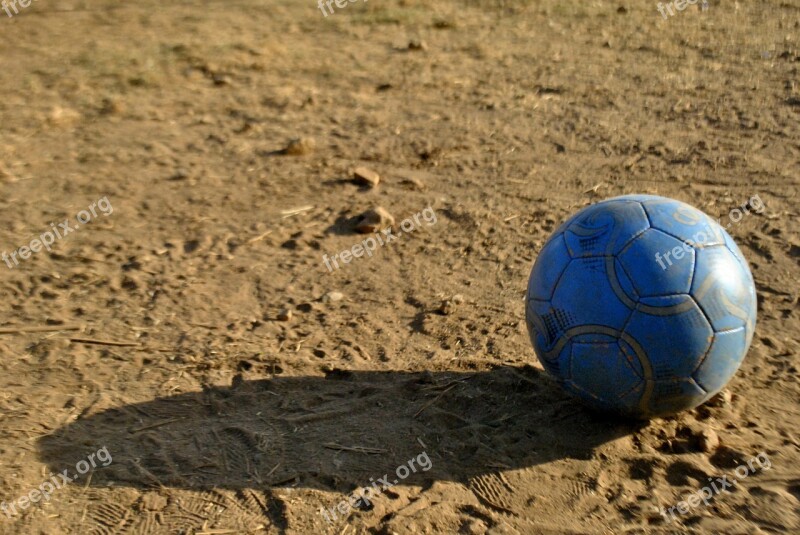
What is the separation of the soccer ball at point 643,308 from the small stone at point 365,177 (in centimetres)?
295

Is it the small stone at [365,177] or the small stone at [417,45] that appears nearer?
the small stone at [365,177]

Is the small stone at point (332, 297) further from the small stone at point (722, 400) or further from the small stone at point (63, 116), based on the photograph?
the small stone at point (63, 116)

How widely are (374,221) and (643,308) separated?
2.85 meters

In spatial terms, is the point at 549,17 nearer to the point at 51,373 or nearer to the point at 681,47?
the point at 681,47

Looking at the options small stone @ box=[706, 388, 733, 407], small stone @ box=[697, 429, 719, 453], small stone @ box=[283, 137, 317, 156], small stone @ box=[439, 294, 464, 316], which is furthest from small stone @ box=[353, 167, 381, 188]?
small stone @ box=[697, 429, 719, 453]

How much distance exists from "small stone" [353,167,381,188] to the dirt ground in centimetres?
7

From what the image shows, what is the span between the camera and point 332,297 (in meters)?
5.77

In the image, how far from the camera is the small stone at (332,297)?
18.8ft

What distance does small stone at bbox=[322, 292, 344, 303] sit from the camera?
226 inches

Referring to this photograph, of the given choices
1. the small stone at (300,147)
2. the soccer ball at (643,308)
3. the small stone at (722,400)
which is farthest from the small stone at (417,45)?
the small stone at (722,400)

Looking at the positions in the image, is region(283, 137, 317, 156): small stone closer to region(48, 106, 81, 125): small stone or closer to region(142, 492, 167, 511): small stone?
region(48, 106, 81, 125): small stone

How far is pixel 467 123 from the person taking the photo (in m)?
7.90

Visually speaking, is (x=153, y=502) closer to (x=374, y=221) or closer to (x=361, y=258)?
(x=361, y=258)

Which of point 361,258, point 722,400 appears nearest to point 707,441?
point 722,400
